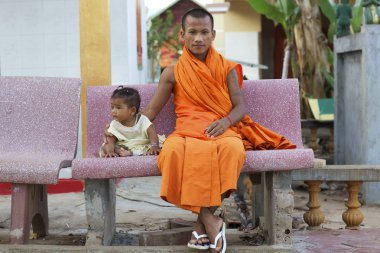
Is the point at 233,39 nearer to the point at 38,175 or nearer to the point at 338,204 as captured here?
the point at 338,204

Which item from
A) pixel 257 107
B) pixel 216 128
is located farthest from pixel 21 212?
pixel 257 107

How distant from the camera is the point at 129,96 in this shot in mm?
4398

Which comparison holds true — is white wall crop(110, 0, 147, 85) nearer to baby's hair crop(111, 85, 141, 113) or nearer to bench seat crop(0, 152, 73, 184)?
baby's hair crop(111, 85, 141, 113)

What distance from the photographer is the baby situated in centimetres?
432

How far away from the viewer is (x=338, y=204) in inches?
282

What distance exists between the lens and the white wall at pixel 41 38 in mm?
6734

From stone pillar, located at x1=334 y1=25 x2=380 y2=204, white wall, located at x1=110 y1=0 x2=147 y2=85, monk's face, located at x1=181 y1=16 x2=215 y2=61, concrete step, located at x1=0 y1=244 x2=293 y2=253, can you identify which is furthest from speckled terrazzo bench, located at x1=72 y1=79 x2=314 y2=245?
white wall, located at x1=110 y1=0 x2=147 y2=85

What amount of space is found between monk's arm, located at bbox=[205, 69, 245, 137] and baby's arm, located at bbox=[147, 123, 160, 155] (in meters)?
0.32

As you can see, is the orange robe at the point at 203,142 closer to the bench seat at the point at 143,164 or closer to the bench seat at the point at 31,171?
the bench seat at the point at 143,164

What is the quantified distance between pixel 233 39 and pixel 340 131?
34.3 ft

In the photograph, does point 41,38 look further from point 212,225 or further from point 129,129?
point 212,225

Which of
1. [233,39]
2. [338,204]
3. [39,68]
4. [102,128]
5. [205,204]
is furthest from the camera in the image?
[233,39]

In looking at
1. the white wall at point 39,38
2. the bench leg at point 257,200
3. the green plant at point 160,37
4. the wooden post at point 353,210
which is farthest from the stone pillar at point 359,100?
the green plant at point 160,37

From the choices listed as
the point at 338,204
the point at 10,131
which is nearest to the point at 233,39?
the point at 338,204
